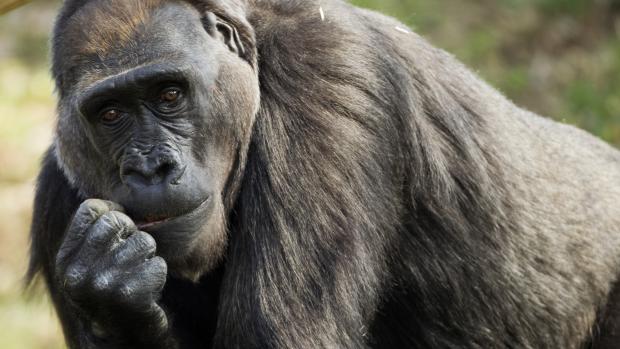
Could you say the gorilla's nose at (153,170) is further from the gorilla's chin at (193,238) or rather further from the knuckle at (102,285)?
the knuckle at (102,285)

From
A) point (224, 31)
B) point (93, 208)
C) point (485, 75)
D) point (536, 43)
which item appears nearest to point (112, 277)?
point (93, 208)

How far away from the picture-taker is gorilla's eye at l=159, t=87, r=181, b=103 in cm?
525

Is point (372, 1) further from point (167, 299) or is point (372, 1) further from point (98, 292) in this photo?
point (98, 292)

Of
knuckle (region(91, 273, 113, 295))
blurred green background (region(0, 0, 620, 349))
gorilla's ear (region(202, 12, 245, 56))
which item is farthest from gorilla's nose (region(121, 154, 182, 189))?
blurred green background (region(0, 0, 620, 349))

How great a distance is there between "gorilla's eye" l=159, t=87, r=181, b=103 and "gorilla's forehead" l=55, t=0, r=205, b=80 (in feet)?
0.48

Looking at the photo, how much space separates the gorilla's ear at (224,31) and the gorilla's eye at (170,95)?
1.47 ft

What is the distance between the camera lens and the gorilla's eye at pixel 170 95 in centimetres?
525

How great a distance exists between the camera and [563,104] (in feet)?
36.2

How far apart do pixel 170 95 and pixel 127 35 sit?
386 mm

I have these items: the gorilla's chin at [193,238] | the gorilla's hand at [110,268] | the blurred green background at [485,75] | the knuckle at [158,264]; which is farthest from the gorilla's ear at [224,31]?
the blurred green background at [485,75]

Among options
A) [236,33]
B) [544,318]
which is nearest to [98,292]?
[236,33]

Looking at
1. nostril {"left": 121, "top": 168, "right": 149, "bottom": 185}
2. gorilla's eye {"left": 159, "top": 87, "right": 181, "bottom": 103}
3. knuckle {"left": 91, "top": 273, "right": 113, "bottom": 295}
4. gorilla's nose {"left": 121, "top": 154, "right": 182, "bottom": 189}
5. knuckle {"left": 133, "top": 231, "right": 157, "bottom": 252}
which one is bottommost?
knuckle {"left": 91, "top": 273, "right": 113, "bottom": 295}

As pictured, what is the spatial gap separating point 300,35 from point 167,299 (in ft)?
5.39

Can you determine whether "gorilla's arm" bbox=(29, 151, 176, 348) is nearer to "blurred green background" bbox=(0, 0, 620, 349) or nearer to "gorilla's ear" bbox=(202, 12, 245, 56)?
"gorilla's ear" bbox=(202, 12, 245, 56)
